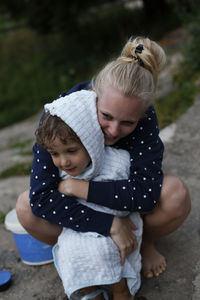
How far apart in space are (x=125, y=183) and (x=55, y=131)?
1.36ft

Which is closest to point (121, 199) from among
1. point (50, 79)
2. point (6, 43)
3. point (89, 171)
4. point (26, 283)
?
point (89, 171)

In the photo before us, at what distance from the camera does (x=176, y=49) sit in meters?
6.60

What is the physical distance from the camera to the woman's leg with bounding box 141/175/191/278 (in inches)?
79.2

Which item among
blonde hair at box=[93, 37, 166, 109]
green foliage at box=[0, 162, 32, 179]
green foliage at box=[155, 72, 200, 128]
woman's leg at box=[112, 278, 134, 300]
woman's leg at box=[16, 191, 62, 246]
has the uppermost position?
blonde hair at box=[93, 37, 166, 109]

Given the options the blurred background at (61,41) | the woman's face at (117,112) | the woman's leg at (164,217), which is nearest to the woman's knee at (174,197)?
the woman's leg at (164,217)

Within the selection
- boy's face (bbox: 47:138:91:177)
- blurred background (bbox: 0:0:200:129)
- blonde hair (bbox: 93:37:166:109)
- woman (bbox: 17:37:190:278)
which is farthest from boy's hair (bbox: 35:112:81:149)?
blurred background (bbox: 0:0:200:129)

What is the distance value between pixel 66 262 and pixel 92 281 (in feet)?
0.47

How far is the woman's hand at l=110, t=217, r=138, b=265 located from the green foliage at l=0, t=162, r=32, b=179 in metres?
2.14

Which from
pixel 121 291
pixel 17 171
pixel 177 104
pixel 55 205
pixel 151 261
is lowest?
pixel 17 171

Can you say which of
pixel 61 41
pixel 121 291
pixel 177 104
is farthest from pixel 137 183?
pixel 61 41

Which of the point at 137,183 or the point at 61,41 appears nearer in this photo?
the point at 137,183

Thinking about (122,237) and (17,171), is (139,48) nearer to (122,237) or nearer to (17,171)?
(122,237)

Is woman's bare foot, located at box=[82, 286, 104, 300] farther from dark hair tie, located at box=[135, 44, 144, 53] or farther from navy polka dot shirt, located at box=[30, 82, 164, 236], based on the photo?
dark hair tie, located at box=[135, 44, 144, 53]

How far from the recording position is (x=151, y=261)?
7.09 feet
